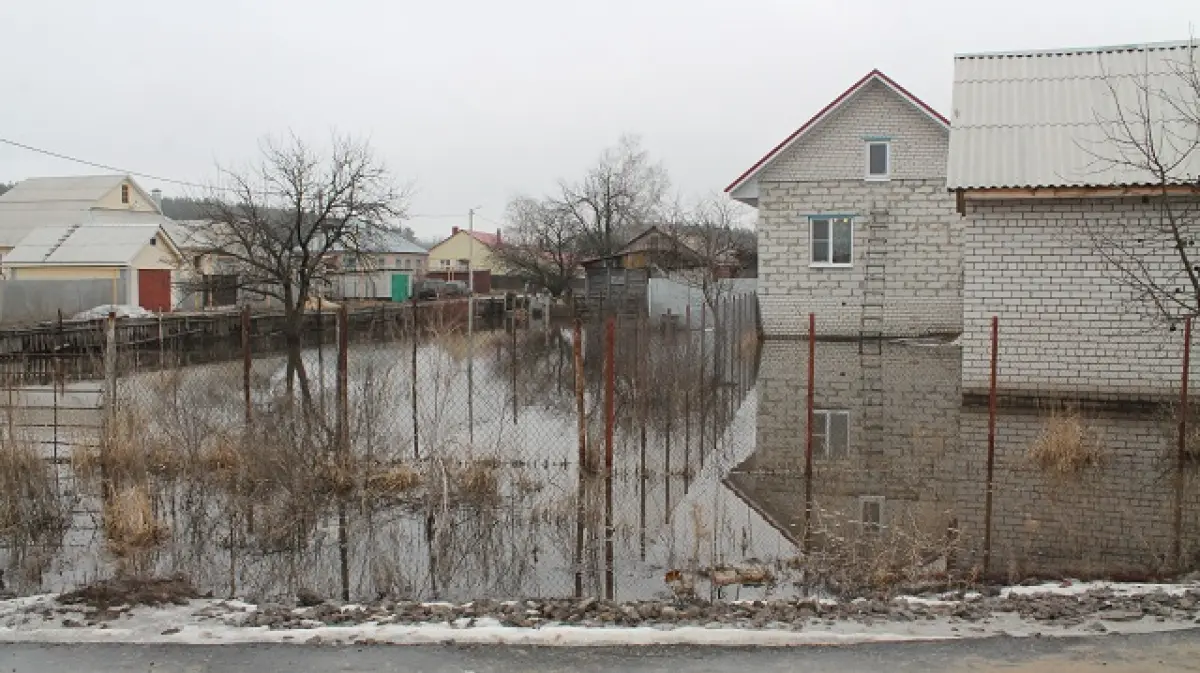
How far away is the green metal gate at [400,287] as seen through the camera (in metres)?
59.8

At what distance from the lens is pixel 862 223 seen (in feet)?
87.7

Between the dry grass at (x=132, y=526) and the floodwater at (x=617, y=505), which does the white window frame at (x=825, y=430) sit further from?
the dry grass at (x=132, y=526)

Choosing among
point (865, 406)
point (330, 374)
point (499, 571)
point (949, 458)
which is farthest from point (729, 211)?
point (499, 571)

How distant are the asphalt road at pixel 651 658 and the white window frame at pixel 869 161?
22.5 meters

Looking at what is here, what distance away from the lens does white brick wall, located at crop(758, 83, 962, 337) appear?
26422 mm

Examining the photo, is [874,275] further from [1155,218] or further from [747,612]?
[747,612]

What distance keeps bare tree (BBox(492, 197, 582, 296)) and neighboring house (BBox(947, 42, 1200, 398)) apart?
38.6 metres

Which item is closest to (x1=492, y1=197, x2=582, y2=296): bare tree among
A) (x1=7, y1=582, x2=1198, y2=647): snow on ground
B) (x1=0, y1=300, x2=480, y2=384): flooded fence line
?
(x1=0, y1=300, x2=480, y2=384): flooded fence line

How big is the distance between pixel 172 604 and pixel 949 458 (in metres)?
8.20

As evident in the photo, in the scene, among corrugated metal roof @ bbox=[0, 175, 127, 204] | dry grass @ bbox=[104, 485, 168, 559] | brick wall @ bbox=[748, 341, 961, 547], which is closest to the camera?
dry grass @ bbox=[104, 485, 168, 559]

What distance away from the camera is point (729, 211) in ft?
187

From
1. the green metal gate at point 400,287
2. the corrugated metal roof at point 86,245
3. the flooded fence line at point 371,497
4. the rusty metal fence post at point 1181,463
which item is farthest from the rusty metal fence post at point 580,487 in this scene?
the green metal gate at point 400,287

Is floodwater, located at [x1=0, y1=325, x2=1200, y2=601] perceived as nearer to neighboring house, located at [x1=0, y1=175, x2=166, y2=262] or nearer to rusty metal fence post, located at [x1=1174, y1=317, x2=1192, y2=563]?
rusty metal fence post, located at [x1=1174, y1=317, x2=1192, y2=563]

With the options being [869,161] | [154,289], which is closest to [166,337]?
[154,289]
